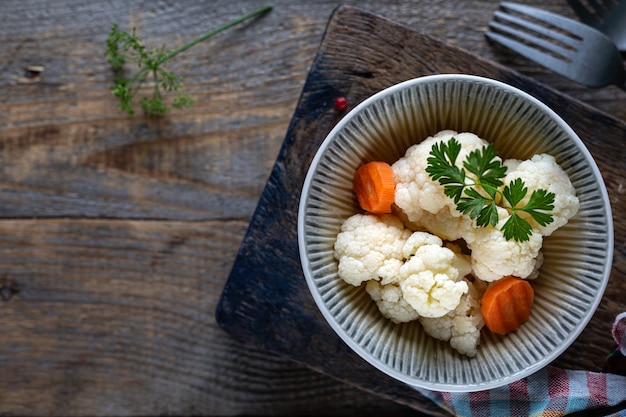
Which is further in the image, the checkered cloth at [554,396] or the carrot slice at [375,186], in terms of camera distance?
the checkered cloth at [554,396]

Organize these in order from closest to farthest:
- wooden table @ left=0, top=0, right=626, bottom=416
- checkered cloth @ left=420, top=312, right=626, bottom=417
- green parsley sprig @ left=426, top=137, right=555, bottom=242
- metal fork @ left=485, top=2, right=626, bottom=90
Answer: green parsley sprig @ left=426, top=137, right=555, bottom=242, checkered cloth @ left=420, top=312, right=626, bottom=417, metal fork @ left=485, top=2, right=626, bottom=90, wooden table @ left=0, top=0, right=626, bottom=416

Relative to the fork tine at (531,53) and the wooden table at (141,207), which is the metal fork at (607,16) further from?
the wooden table at (141,207)

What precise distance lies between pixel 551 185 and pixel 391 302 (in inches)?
11.4

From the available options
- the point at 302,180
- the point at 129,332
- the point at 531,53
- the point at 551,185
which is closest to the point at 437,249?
the point at 551,185

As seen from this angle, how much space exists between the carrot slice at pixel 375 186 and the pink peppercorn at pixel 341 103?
0.55 ft

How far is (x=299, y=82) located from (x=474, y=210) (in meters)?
0.60

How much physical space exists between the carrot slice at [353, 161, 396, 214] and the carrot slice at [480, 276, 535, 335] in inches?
7.9

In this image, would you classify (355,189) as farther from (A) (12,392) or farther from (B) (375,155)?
(A) (12,392)

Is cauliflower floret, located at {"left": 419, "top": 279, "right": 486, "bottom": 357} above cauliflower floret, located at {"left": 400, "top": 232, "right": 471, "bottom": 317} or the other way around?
the other way around

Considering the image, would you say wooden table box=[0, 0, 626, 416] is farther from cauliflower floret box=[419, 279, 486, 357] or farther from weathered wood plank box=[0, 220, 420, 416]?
cauliflower floret box=[419, 279, 486, 357]

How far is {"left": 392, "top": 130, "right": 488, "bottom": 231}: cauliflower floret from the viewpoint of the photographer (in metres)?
0.94

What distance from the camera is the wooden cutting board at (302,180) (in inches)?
44.9

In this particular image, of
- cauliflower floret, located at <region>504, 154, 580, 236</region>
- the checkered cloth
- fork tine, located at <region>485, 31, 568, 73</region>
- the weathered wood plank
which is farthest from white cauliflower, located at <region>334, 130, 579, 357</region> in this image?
the weathered wood plank

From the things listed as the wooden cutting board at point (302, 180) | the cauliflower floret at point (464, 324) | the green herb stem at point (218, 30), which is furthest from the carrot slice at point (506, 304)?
the green herb stem at point (218, 30)
